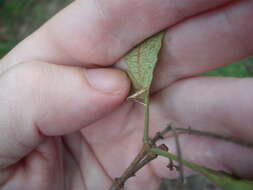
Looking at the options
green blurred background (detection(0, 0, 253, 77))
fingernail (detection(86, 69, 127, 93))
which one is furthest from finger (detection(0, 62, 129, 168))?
green blurred background (detection(0, 0, 253, 77))

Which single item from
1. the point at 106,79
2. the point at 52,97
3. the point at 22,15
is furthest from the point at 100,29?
the point at 22,15

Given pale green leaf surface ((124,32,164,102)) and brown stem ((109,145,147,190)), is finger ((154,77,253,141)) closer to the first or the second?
pale green leaf surface ((124,32,164,102))

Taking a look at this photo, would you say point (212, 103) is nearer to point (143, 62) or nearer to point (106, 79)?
point (143, 62)

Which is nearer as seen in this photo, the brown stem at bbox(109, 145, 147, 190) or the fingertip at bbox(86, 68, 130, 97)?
the brown stem at bbox(109, 145, 147, 190)

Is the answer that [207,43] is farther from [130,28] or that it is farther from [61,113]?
[61,113]

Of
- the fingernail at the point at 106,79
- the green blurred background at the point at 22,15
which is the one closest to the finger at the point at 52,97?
the fingernail at the point at 106,79

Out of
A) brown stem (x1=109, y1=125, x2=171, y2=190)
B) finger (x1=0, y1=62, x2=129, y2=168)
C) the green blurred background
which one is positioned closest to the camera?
brown stem (x1=109, y1=125, x2=171, y2=190)

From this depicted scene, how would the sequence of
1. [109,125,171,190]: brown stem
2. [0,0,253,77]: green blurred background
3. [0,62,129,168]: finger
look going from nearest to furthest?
[109,125,171,190]: brown stem
[0,62,129,168]: finger
[0,0,253,77]: green blurred background

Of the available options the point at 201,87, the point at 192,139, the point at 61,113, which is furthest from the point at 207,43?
the point at 61,113
